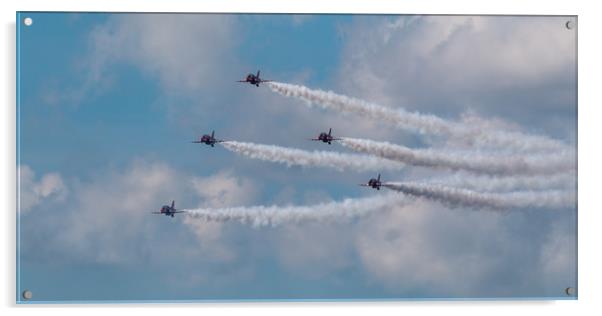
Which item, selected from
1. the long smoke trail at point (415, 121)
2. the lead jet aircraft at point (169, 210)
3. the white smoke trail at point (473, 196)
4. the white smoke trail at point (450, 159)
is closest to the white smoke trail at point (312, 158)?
the white smoke trail at point (450, 159)

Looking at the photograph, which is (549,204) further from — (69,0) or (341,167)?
(69,0)

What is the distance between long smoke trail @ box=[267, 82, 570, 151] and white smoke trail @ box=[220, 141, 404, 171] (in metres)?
1.01

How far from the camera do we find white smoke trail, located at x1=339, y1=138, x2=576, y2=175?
4588cm

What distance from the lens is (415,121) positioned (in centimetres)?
4566

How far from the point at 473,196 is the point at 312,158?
12.2ft

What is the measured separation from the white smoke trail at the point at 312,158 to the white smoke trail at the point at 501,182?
1.24m

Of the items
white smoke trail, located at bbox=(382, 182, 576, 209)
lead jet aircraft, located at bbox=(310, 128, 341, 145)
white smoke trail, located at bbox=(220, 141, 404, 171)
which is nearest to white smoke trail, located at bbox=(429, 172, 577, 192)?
white smoke trail, located at bbox=(382, 182, 576, 209)

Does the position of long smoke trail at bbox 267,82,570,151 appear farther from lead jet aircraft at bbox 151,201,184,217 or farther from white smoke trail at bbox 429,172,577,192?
lead jet aircraft at bbox 151,201,184,217

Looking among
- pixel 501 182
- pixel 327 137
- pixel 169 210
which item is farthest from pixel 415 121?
pixel 169 210

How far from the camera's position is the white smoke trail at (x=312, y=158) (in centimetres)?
4567

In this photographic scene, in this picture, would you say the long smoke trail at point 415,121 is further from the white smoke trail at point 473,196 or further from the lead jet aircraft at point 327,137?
the white smoke trail at point 473,196

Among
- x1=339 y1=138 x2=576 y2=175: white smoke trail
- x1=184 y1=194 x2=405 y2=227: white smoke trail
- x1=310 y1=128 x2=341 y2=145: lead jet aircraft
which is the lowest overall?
x1=184 y1=194 x2=405 y2=227: white smoke trail

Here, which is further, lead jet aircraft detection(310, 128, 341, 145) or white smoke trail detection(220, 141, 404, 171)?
lead jet aircraft detection(310, 128, 341, 145)

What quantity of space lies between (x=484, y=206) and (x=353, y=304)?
12.3 feet
